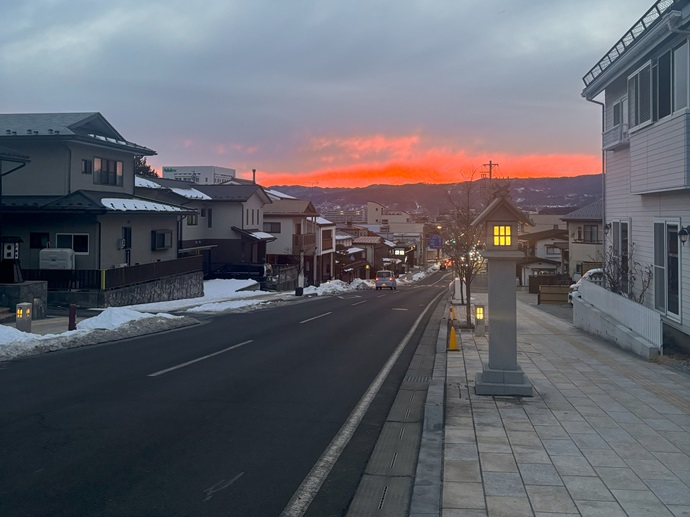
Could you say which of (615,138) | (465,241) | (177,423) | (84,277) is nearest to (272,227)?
(84,277)

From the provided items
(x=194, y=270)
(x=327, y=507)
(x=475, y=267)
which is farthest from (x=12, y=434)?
(x=194, y=270)

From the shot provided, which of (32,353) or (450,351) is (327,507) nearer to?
(450,351)

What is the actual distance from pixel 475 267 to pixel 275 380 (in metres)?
14.8

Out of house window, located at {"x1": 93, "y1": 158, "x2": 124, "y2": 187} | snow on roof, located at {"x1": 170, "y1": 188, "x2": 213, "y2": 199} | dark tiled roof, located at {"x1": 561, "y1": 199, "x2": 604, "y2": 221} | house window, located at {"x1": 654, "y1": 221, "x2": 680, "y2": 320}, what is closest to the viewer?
house window, located at {"x1": 654, "y1": 221, "x2": 680, "y2": 320}

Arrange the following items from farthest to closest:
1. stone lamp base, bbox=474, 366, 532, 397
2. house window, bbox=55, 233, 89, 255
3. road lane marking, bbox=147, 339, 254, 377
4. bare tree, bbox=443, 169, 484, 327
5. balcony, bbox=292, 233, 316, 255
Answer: balcony, bbox=292, 233, 316, 255, house window, bbox=55, 233, 89, 255, bare tree, bbox=443, 169, 484, 327, road lane marking, bbox=147, 339, 254, 377, stone lamp base, bbox=474, 366, 532, 397

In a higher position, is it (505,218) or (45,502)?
(505,218)

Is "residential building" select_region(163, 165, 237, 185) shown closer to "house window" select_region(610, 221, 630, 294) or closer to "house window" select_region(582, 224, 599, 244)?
Result: "house window" select_region(582, 224, 599, 244)

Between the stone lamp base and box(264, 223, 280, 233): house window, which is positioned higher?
box(264, 223, 280, 233): house window

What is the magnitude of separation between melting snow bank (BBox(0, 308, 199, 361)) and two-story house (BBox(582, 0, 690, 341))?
1467cm

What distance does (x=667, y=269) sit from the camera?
16.2 metres

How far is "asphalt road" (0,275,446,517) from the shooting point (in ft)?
19.8

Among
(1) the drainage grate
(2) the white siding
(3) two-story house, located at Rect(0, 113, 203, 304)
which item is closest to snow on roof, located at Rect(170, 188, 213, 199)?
(3) two-story house, located at Rect(0, 113, 203, 304)

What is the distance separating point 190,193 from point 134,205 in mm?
18206

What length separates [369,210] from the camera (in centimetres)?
14675
